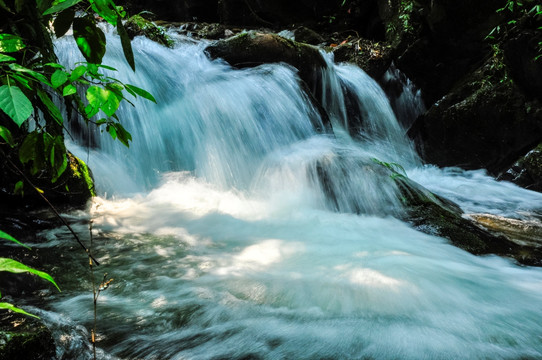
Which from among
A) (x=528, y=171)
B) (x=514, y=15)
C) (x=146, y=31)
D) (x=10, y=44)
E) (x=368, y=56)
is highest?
(x=514, y=15)

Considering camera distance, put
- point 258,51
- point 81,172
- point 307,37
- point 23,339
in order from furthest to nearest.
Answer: point 307,37, point 258,51, point 81,172, point 23,339

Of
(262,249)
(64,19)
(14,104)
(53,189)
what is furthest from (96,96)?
(53,189)

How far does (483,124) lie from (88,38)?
692cm

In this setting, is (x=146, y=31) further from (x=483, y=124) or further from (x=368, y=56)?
(x=483, y=124)

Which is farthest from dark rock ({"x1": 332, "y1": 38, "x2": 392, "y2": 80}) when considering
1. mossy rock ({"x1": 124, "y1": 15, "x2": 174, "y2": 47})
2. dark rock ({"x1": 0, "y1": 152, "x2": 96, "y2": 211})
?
dark rock ({"x1": 0, "y1": 152, "x2": 96, "y2": 211})

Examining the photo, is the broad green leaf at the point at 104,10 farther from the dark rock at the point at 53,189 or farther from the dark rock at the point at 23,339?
the dark rock at the point at 53,189

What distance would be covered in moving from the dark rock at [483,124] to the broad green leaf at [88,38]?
6.88 m

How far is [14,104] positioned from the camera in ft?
3.01

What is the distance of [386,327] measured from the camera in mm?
1884

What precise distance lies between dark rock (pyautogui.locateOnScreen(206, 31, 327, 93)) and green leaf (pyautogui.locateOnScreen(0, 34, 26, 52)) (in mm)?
5836

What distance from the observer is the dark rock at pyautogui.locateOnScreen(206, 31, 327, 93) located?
670cm

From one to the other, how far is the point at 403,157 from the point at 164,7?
1400 centimetres

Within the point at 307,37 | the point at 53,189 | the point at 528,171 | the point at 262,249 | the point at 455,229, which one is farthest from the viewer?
the point at 307,37

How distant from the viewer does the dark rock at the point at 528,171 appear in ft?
18.2
